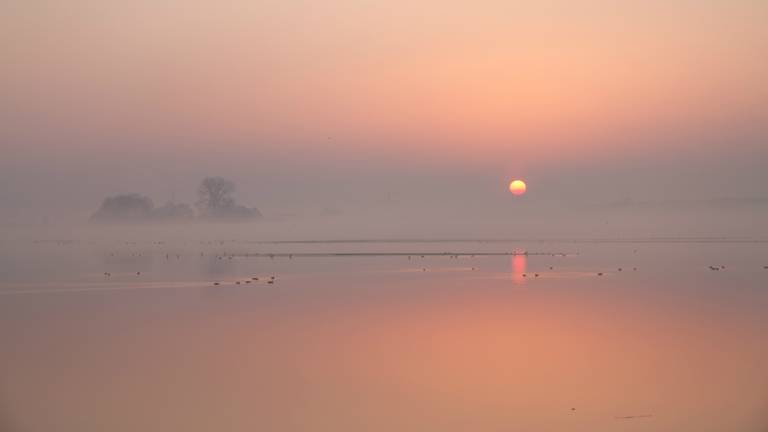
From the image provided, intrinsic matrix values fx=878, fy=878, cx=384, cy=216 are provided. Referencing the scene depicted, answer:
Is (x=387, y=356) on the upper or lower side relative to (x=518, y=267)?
lower

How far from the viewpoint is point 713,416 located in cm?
1309

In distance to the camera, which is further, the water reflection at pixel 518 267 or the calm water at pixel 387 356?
the water reflection at pixel 518 267

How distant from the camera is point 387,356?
1800 centimetres

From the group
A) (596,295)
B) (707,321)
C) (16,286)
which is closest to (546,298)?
(596,295)

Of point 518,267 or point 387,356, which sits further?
point 518,267

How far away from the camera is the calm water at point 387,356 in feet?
43.5

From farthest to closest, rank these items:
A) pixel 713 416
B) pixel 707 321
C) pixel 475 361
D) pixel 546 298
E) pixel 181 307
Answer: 1. pixel 546 298
2. pixel 181 307
3. pixel 707 321
4. pixel 475 361
5. pixel 713 416

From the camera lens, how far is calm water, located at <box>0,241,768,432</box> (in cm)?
1327

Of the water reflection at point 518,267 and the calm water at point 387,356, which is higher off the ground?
the water reflection at point 518,267

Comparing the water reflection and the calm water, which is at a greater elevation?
the water reflection

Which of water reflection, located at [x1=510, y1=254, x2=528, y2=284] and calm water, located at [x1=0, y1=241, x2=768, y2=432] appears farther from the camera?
water reflection, located at [x1=510, y1=254, x2=528, y2=284]

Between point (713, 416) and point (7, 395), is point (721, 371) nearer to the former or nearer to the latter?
point (713, 416)

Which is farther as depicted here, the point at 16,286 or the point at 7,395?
the point at 16,286

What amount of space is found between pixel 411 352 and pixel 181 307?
10.9 m
